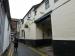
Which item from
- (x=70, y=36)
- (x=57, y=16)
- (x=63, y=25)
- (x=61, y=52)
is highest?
(x=57, y=16)

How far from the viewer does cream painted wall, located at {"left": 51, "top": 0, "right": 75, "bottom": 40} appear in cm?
748

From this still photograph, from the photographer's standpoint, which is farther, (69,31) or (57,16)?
(57,16)

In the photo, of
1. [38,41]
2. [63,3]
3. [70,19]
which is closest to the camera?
[70,19]

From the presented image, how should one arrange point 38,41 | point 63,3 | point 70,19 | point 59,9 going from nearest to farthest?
1. point 70,19
2. point 63,3
3. point 59,9
4. point 38,41

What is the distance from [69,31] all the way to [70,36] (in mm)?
340

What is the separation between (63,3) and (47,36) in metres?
10.0

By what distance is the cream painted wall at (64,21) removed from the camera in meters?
7.48

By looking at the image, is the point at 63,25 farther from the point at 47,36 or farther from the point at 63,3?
the point at 47,36

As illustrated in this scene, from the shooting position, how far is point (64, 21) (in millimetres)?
8414

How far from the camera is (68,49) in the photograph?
787 centimetres

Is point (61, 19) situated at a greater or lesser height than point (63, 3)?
lesser

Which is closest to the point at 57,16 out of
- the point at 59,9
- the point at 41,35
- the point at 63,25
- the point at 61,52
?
the point at 59,9

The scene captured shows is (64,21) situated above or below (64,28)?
above

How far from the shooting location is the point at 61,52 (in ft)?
29.1
